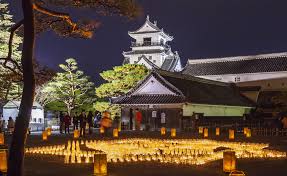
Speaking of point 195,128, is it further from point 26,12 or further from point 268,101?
point 26,12

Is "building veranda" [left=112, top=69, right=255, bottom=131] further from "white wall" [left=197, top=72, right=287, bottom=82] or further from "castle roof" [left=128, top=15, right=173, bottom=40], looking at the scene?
"castle roof" [left=128, top=15, right=173, bottom=40]

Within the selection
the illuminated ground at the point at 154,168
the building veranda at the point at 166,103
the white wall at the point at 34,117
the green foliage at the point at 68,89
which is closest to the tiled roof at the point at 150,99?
the building veranda at the point at 166,103

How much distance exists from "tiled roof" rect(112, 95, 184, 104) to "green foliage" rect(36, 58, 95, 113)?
37.4 ft

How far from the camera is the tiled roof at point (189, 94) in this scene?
41156mm

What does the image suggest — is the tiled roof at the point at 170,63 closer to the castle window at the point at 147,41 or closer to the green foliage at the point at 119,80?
the castle window at the point at 147,41

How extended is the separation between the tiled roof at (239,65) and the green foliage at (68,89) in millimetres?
18901

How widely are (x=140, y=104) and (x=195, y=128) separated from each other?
8452mm

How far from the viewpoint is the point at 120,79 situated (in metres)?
48.8

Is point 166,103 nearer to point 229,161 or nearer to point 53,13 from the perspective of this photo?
point 229,161

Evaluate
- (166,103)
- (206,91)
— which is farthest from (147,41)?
(166,103)

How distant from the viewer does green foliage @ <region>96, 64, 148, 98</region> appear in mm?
48000

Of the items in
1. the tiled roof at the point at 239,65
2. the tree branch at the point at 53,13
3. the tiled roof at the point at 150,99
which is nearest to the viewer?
the tree branch at the point at 53,13

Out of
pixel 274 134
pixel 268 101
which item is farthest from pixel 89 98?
pixel 274 134

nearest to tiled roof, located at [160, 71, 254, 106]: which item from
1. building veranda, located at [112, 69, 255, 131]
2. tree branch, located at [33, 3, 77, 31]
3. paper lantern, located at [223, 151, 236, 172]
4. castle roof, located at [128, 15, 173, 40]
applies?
building veranda, located at [112, 69, 255, 131]
